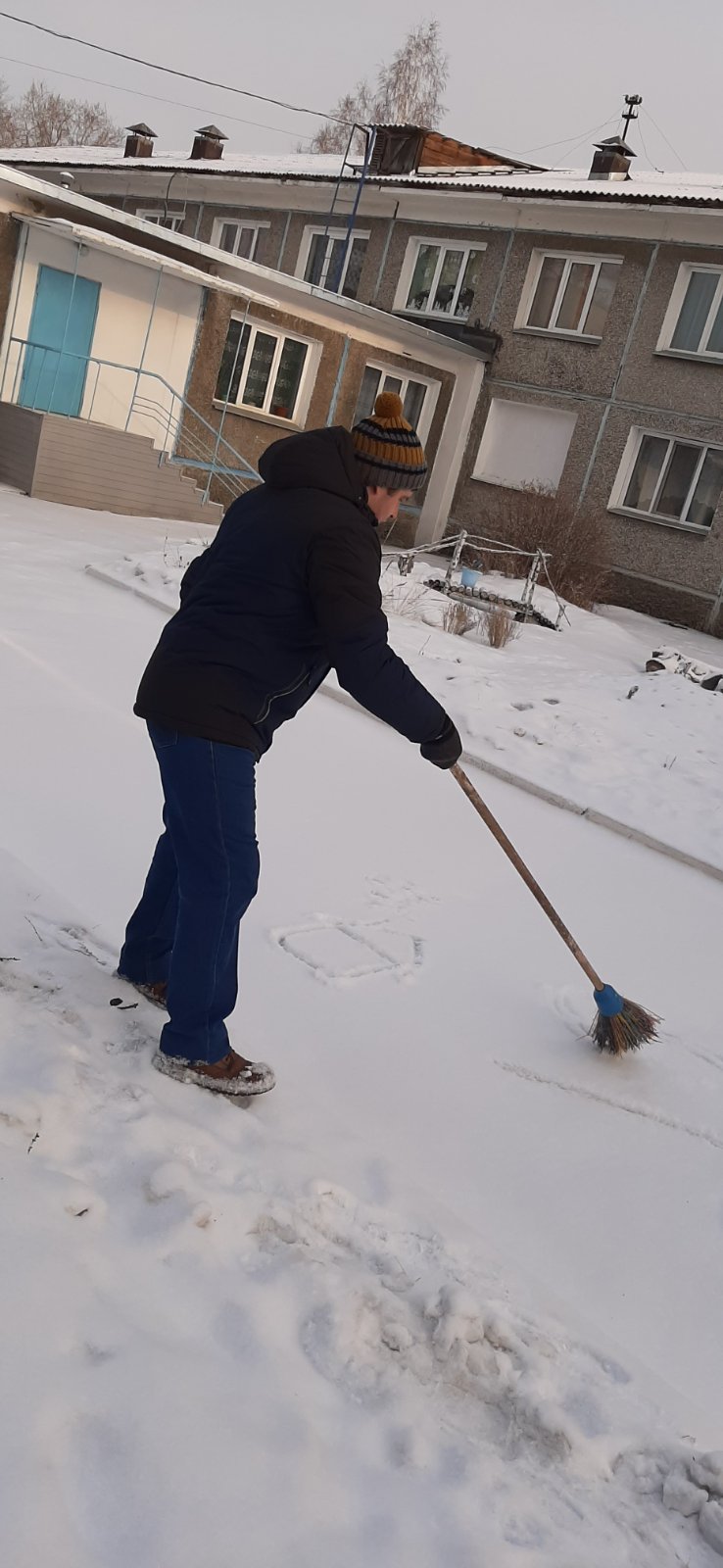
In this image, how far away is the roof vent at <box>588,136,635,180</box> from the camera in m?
21.5

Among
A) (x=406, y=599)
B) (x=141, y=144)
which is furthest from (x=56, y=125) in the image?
(x=406, y=599)

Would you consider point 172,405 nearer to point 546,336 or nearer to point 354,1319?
point 546,336

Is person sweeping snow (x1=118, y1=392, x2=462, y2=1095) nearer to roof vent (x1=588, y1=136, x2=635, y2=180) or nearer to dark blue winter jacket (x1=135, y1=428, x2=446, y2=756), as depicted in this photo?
dark blue winter jacket (x1=135, y1=428, x2=446, y2=756)

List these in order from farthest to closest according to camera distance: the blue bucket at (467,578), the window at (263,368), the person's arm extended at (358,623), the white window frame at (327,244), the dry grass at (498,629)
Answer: the white window frame at (327,244)
the window at (263,368)
the blue bucket at (467,578)
the dry grass at (498,629)
the person's arm extended at (358,623)

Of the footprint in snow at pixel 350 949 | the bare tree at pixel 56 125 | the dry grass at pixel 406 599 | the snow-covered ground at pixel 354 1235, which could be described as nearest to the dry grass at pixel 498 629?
the dry grass at pixel 406 599

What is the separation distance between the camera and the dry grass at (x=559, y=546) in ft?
53.4

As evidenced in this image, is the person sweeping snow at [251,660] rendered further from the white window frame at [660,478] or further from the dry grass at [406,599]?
the white window frame at [660,478]

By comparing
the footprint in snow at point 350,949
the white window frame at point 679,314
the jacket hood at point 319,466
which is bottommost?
the footprint in snow at point 350,949

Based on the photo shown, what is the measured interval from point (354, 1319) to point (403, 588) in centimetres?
1060

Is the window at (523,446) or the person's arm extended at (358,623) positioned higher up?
the window at (523,446)

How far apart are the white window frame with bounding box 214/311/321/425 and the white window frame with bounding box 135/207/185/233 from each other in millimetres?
8499

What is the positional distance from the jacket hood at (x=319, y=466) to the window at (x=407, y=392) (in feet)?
59.1

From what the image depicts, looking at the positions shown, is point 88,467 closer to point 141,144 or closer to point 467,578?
point 467,578

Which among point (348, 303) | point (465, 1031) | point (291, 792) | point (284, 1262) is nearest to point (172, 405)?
point (348, 303)
